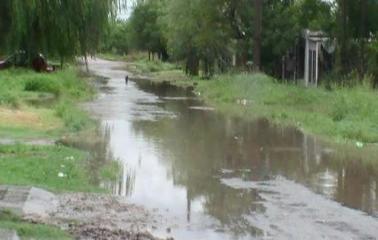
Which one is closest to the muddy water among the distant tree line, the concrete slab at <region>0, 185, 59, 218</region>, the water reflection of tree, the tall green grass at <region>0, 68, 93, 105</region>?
the water reflection of tree

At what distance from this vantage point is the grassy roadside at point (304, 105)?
24.3 metres

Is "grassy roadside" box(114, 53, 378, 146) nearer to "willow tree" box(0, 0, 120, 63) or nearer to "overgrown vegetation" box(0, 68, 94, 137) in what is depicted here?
"overgrown vegetation" box(0, 68, 94, 137)

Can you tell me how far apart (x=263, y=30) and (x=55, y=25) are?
3799 centimetres

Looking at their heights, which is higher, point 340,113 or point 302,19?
point 302,19

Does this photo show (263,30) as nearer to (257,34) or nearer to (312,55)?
(257,34)

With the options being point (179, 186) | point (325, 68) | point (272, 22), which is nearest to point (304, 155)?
point (179, 186)

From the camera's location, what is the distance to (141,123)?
29.1 m

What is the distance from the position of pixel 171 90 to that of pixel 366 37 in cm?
1697

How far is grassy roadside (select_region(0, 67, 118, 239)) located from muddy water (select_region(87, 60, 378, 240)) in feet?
3.45

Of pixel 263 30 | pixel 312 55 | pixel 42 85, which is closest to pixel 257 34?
pixel 263 30

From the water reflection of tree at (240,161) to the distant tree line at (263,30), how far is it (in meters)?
10.4

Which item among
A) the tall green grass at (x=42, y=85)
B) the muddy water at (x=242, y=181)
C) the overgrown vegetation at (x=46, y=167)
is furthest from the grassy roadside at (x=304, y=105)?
the overgrown vegetation at (x=46, y=167)

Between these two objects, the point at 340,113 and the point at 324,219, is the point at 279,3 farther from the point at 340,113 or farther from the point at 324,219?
the point at 324,219

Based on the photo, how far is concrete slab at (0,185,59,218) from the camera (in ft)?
38.7
